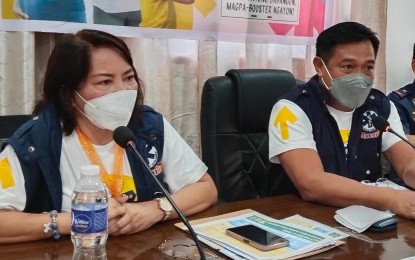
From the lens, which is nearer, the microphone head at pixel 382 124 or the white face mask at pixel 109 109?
the white face mask at pixel 109 109

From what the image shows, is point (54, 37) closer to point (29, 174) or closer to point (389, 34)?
point (29, 174)

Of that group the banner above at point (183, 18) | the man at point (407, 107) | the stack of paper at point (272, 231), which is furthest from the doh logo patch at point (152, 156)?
the man at point (407, 107)

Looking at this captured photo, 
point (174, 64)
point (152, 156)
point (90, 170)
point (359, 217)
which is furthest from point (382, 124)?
point (174, 64)

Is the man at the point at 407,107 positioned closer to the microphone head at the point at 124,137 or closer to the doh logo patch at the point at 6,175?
the microphone head at the point at 124,137

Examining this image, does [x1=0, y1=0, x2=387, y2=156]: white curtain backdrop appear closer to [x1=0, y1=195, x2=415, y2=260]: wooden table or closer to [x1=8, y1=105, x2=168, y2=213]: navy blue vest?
[x1=8, y1=105, x2=168, y2=213]: navy blue vest

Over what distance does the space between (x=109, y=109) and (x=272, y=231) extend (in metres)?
0.53

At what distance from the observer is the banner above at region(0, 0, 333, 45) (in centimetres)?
186

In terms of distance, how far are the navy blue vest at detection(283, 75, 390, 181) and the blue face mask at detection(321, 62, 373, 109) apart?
0.05m

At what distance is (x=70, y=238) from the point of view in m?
1.16

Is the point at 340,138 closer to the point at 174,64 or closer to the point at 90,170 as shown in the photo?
the point at 174,64

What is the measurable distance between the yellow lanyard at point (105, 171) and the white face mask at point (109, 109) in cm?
6

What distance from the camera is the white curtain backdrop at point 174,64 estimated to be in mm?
1880

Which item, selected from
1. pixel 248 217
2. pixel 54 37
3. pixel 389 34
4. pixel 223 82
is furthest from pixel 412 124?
pixel 54 37

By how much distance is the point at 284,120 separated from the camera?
1.76m
